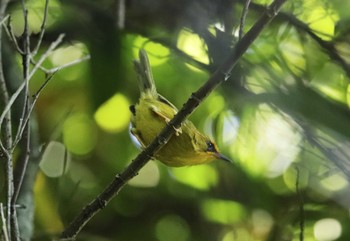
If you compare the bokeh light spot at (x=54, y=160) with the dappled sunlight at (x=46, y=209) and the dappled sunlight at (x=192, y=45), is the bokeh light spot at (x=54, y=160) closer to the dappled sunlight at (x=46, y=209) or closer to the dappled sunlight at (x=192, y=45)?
the dappled sunlight at (x=46, y=209)

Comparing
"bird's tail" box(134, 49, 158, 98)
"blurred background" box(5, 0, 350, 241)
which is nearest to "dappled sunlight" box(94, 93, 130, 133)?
"blurred background" box(5, 0, 350, 241)

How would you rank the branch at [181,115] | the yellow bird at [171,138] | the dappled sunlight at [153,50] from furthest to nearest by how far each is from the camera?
1. the dappled sunlight at [153,50]
2. the yellow bird at [171,138]
3. the branch at [181,115]

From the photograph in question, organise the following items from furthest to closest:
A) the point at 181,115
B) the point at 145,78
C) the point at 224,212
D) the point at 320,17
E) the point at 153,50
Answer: the point at 224,212
the point at 153,50
the point at 320,17
the point at 145,78
the point at 181,115

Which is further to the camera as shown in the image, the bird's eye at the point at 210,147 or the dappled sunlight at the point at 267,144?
the dappled sunlight at the point at 267,144

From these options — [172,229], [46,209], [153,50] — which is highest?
[153,50]

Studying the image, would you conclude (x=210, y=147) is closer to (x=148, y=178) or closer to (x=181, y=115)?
(x=181, y=115)

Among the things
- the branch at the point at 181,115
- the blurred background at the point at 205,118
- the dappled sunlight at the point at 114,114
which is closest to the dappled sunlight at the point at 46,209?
the blurred background at the point at 205,118

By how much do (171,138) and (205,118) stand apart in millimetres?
287

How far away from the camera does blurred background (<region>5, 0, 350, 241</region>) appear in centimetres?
70

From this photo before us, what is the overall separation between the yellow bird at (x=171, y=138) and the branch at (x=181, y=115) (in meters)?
0.02

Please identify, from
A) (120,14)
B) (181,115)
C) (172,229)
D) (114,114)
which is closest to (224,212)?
(172,229)

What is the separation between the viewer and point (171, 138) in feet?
1.87

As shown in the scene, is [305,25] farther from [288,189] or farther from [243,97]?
[288,189]

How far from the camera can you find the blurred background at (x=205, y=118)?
70cm
